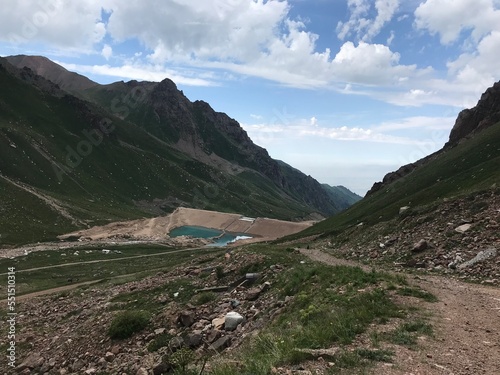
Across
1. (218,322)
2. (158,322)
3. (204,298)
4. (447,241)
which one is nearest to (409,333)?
(218,322)

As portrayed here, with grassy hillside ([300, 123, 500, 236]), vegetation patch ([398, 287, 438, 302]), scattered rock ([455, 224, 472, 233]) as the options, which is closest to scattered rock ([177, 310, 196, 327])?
vegetation patch ([398, 287, 438, 302])

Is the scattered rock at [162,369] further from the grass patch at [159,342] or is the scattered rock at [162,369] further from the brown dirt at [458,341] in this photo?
the brown dirt at [458,341]

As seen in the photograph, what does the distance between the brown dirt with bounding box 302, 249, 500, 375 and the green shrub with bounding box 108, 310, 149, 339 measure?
52.4 feet

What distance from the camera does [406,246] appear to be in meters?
36.3

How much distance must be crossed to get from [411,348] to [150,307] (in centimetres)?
2048

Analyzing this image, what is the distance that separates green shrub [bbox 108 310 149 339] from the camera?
2234 cm

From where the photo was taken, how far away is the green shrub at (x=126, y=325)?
22344 mm

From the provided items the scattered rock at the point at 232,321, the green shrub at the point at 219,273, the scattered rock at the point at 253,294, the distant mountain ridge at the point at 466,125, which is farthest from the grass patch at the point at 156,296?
the distant mountain ridge at the point at 466,125

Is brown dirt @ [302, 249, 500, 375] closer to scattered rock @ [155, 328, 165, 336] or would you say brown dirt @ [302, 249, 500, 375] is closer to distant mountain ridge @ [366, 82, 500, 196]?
scattered rock @ [155, 328, 165, 336]

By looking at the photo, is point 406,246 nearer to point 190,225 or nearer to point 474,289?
point 474,289

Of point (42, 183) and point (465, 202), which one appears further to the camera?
point (42, 183)

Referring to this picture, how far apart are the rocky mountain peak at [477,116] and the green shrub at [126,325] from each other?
120 meters

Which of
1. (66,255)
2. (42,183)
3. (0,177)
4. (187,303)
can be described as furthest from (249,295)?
(42,183)

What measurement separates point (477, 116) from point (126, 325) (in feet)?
440
